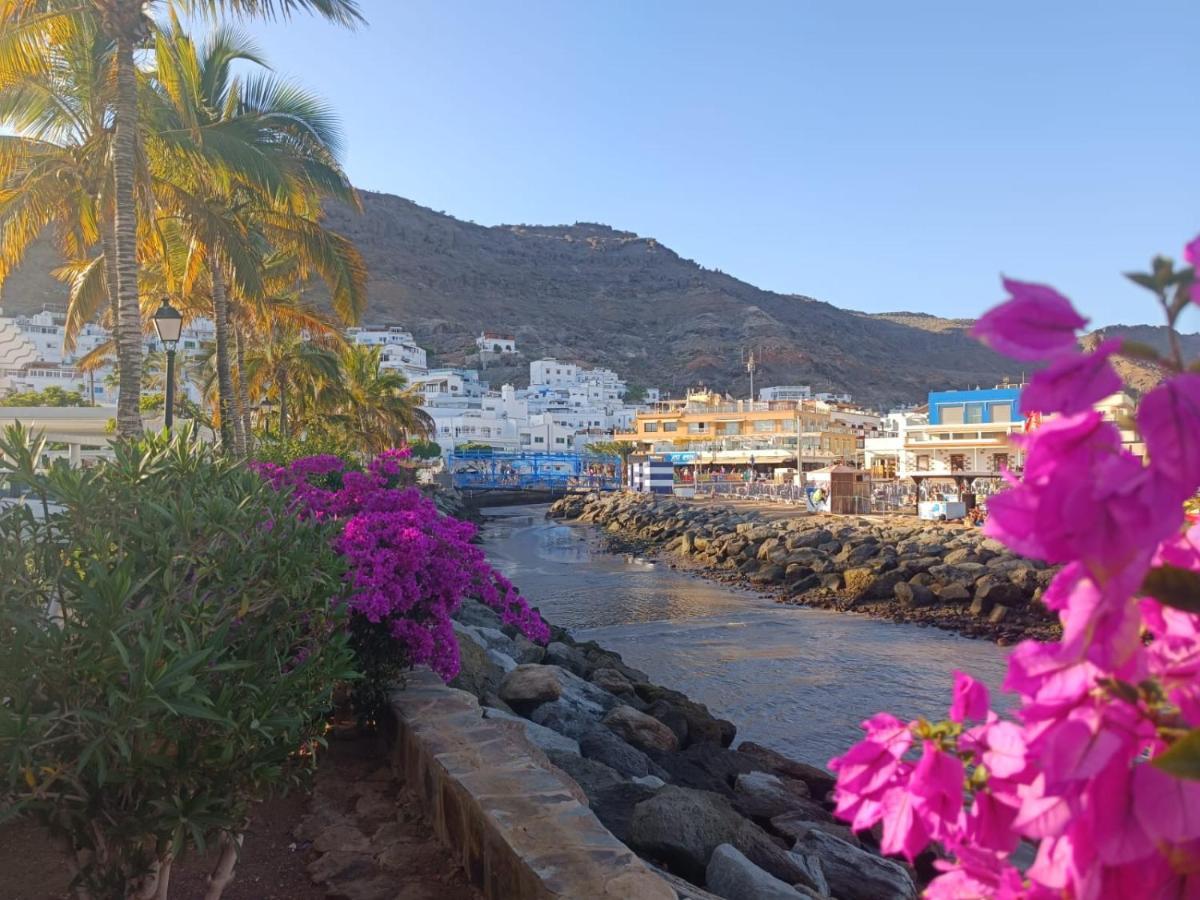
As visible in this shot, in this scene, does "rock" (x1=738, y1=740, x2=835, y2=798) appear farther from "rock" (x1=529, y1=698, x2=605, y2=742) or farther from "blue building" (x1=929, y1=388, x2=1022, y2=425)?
"blue building" (x1=929, y1=388, x2=1022, y2=425)

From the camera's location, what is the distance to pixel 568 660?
10164 millimetres

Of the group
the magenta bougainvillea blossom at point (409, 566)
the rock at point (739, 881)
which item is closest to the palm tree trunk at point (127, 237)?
the magenta bougainvillea blossom at point (409, 566)

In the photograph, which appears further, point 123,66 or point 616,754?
point 123,66

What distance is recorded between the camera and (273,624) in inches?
121

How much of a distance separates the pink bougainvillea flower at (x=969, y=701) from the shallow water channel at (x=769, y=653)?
8.61 m

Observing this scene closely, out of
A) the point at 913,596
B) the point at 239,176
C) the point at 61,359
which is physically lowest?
the point at 913,596

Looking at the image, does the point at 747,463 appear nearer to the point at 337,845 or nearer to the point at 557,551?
the point at 557,551

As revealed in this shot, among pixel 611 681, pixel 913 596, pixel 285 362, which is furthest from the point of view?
pixel 285 362

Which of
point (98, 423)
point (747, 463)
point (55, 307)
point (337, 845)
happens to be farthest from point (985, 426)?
point (55, 307)

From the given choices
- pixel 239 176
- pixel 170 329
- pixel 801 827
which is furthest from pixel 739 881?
pixel 239 176

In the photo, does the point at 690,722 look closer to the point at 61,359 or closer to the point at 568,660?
the point at 568,660

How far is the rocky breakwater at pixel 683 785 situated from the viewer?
432cm

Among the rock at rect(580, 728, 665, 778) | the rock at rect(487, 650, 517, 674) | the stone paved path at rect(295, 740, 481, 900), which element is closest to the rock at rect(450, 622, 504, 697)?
the rock at rect(487, 650, 517, 674)

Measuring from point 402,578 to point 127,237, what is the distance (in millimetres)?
7151
